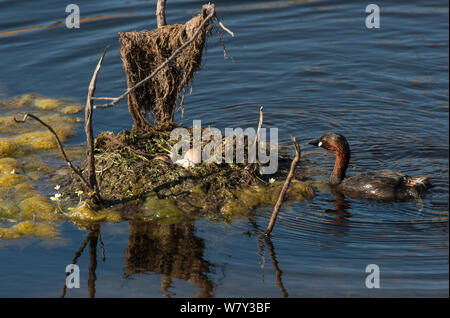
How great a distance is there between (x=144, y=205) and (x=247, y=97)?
4447mm

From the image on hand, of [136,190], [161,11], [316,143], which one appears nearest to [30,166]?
[136,190]

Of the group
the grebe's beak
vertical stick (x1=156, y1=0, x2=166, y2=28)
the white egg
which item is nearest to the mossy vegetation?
the white egg

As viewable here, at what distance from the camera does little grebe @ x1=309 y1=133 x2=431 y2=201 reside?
809 centimetres

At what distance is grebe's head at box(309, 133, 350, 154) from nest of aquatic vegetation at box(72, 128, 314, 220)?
69 cm

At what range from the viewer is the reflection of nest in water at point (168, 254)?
22.4 ft

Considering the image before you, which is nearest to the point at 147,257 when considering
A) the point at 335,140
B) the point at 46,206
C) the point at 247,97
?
the point at 46,206

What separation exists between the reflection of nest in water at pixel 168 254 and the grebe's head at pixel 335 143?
8.15ft

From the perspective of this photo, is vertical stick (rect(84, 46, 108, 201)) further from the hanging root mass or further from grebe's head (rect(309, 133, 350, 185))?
grebe's head (rect(309, 133, 350, 185))

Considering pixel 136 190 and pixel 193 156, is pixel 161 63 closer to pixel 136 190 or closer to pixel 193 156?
pixel 193 156

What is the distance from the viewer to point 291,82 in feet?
40.4

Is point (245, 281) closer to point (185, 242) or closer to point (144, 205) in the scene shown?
point (185, 242)

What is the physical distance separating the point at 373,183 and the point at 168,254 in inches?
117

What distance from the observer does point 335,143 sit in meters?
8.73
